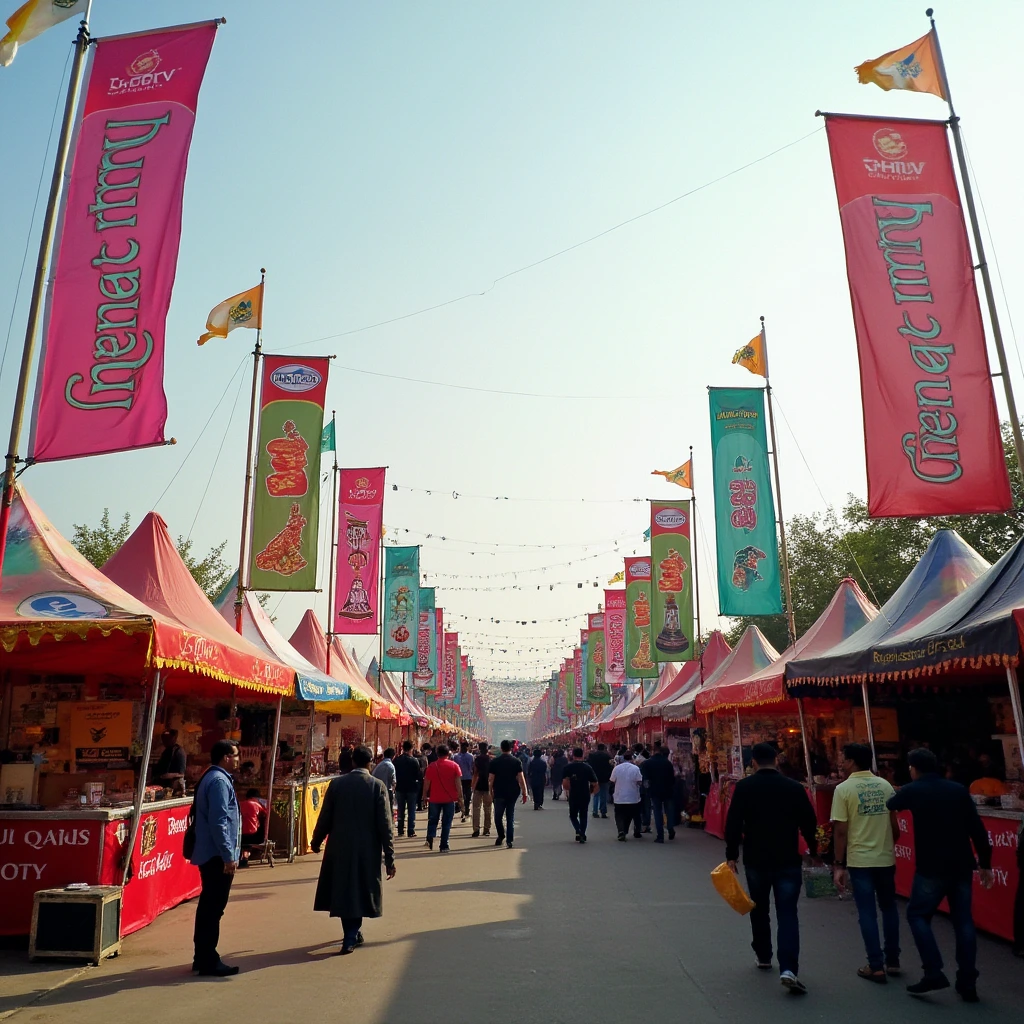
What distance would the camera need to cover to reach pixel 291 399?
15312 millimetres

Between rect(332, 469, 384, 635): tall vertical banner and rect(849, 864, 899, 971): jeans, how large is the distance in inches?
572

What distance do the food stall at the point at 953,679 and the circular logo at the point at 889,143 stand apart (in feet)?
14.0

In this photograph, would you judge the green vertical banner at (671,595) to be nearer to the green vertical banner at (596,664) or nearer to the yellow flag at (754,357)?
the yellow flag at (754,357)

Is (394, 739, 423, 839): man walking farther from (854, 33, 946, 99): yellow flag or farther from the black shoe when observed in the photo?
(854, 33, 946, 99): yellow flag

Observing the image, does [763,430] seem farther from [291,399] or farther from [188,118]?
[188,118]

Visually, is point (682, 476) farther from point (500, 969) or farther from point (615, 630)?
point (500, 969)

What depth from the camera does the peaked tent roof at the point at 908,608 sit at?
1134 cm

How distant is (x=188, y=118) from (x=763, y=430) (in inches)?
455

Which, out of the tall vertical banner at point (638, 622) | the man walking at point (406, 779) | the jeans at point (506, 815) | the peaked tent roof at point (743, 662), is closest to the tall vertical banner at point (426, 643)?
the tall vertical banner at point (638, 622)

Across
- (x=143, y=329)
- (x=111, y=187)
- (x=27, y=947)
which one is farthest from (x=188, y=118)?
(x=27, y=947)

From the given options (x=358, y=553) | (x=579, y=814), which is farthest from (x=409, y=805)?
(x=358, y=553)

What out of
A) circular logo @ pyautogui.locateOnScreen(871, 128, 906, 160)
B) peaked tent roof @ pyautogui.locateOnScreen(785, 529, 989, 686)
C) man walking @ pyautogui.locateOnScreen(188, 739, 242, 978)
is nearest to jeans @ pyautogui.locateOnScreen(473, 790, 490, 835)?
peaked tent roof @ pyautogui.locateOnScreen(785, 529, 989, 686)

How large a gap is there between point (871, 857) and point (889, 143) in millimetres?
7327

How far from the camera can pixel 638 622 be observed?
87.2 ft
